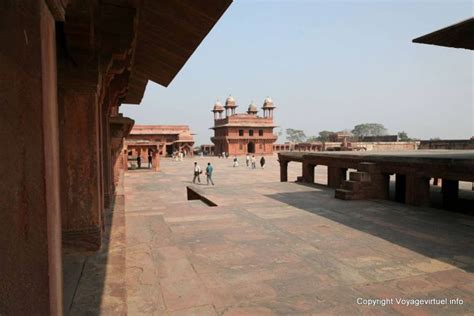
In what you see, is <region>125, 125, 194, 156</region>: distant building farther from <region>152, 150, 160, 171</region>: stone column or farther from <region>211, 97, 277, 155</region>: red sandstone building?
<region>152, 150, 160, 171</region>: stone column

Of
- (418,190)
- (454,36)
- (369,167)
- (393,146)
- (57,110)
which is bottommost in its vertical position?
(418,190)

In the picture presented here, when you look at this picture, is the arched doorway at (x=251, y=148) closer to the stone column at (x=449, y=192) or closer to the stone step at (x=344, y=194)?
the stone step at (x=344, y=194)

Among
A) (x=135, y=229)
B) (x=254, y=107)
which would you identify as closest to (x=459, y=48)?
(x=135, y=229)

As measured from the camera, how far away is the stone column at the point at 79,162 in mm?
3512

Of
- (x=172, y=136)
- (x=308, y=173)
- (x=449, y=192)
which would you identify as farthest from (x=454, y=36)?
(x=172, y=136)

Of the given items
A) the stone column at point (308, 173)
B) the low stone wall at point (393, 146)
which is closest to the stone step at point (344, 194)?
the stone column at point (308, 173)

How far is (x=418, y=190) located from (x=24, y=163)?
7.88 m

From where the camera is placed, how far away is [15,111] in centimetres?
117

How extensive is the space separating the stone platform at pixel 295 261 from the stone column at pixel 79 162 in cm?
41

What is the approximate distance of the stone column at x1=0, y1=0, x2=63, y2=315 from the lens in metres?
1.15

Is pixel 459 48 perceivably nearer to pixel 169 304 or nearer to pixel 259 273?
pixel 259 273

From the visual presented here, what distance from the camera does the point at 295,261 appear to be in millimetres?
4141

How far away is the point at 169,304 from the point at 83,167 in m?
1.59

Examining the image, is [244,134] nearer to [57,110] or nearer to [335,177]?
[335,177]
